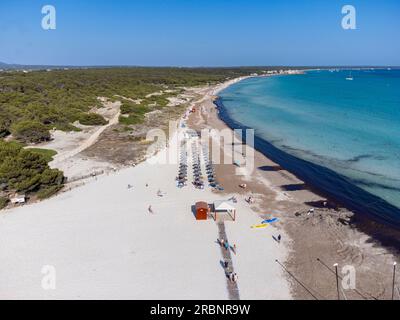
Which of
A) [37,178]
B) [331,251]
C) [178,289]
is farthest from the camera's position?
[37,178]

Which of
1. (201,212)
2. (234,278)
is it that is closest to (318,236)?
(234,278)

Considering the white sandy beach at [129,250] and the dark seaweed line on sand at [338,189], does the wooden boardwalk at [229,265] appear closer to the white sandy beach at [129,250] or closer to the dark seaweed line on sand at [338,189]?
the white sandy beach at [129,250]

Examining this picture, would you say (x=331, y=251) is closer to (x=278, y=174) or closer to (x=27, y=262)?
(x=278, y=174)

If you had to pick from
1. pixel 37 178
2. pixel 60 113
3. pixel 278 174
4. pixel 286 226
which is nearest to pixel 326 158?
pixel 278 174

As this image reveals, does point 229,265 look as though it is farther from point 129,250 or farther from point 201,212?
point 129,250

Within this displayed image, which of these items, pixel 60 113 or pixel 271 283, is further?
pixel 60 113

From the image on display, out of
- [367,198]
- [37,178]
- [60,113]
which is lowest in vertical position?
[367,198]

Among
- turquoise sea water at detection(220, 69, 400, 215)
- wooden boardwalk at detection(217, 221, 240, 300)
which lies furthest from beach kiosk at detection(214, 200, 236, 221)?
turquoise sea water at detection(220, 69, 400, 215)
